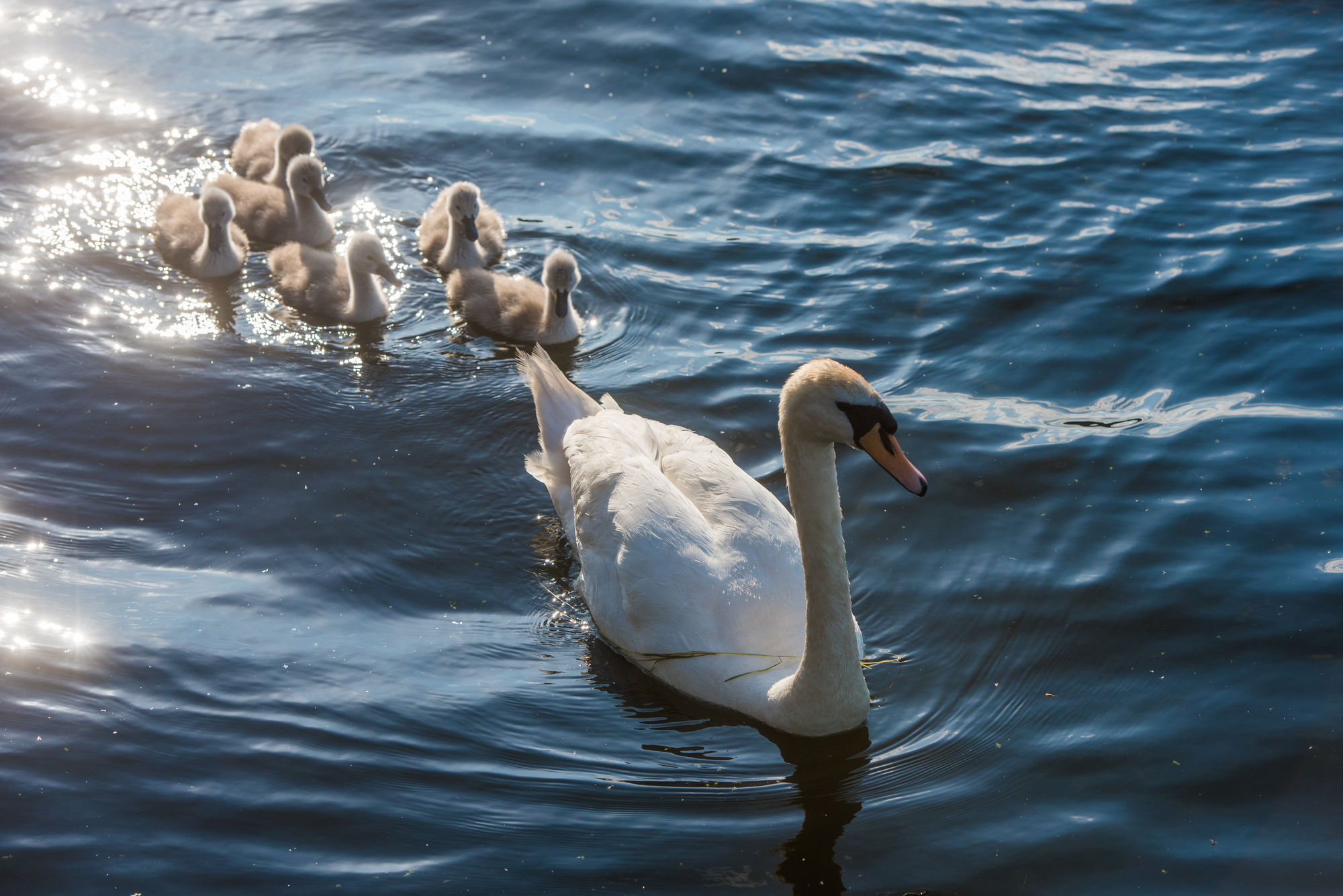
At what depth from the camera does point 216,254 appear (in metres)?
9.09

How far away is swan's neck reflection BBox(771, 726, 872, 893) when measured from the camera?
4.58m

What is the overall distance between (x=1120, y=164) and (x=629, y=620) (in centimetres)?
698

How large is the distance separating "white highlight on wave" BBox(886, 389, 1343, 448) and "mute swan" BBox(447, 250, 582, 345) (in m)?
2.28

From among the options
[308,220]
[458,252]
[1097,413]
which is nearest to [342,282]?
[458,252]

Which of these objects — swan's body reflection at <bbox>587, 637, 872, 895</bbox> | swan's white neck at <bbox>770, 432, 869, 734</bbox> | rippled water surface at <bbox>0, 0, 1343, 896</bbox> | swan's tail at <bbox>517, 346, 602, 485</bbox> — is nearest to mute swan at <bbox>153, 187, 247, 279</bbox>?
rippled water surface at <bbox>0, 0, 1343, 896</bbox>

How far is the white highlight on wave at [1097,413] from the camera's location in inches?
287

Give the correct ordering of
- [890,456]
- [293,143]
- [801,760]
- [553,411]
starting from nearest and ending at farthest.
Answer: [890,456], [801,760], [553,411], [293,143]

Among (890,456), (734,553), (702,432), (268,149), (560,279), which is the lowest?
(702,432)

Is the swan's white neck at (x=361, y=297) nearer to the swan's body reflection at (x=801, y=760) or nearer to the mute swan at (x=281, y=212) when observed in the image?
the mute swan at (x=281, y=212)

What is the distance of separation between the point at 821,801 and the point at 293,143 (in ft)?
23.6

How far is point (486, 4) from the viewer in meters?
13.8

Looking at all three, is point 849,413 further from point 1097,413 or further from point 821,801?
point 1097,413

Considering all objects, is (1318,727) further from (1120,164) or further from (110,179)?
(110,179)

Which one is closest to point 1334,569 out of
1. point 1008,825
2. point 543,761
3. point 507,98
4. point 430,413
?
point 1008,825
